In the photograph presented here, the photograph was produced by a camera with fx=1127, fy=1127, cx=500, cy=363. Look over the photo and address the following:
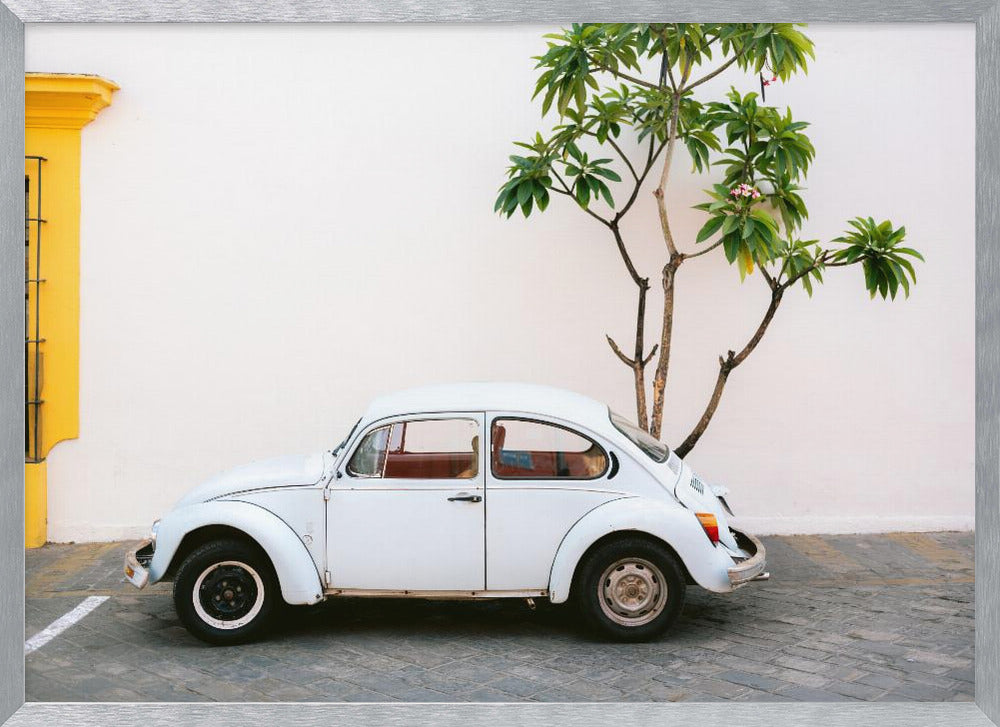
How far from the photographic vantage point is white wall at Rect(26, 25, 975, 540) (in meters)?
8.42

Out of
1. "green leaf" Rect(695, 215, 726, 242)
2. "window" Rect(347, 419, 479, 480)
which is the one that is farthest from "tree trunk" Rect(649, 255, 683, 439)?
"window" Rect(347, 419, 479, 480)

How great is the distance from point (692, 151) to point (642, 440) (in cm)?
232

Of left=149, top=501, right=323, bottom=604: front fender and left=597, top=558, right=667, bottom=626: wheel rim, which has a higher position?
left=149, top=501, right=323, bottom=604: front fender

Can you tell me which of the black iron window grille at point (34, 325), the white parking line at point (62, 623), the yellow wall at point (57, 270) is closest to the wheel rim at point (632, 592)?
the white parking line at point (62, 623)

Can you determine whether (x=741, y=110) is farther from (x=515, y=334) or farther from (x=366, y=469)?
(x=366, y=469)

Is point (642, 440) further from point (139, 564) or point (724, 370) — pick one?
point (139, 564)

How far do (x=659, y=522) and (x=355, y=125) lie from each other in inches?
160

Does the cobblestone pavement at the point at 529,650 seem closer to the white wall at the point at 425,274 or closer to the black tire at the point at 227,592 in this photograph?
Answer: the black tire at the point at 227,592

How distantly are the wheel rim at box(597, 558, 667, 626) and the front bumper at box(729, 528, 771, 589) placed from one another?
0.38 meters

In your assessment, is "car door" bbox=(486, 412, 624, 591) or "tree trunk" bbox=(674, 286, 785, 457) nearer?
"car door" bbox=(486, 412, 624, 591)

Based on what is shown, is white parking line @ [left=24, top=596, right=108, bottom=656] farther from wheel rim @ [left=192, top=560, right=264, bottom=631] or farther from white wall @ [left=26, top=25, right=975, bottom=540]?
white wall @ [left=26, top=25, right=975, bottom=540]

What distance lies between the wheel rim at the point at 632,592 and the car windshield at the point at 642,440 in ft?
2.10

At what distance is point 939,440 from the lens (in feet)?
28.4

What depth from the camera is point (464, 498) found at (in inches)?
240
